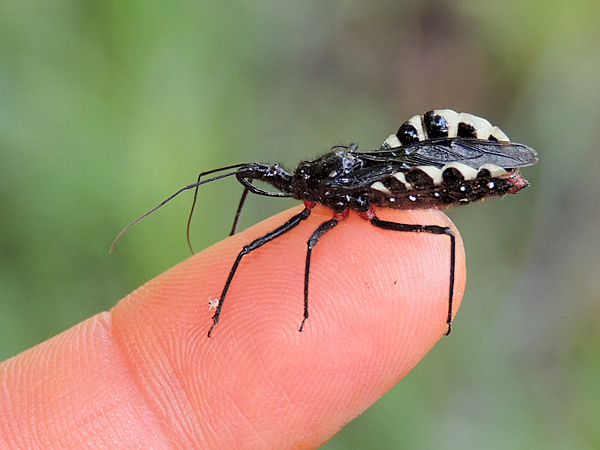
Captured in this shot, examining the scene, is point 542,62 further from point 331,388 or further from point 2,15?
point 2,15

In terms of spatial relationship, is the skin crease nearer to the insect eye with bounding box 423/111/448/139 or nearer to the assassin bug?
the assassin bug

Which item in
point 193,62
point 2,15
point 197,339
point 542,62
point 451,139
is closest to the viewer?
point 197,339

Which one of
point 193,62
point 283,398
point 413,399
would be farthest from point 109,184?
point 413,399

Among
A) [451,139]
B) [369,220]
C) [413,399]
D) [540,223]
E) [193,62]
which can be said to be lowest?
[413,399]

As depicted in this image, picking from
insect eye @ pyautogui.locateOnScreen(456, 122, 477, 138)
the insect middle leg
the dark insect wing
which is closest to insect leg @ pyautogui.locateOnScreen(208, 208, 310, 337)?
the insect middle leg

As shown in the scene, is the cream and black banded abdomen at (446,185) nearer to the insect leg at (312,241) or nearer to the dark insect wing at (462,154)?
the dark insect wing at (462,154)

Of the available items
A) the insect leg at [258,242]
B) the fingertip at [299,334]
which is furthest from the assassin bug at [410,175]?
the fingertip at [299,334]

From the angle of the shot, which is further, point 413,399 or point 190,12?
point 190,12
